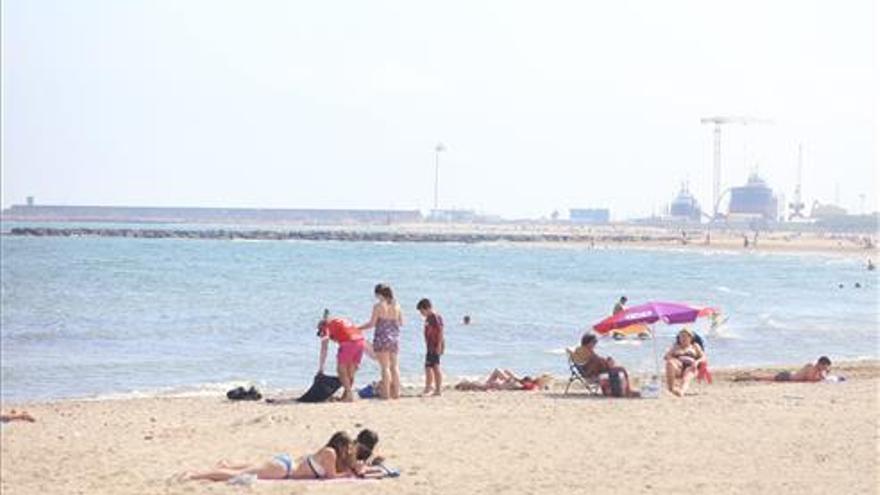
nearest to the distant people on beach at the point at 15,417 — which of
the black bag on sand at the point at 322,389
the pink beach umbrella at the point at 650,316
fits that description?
the black bag on sand at the point at 322,389

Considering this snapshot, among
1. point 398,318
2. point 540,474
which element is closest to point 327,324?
point 398,318

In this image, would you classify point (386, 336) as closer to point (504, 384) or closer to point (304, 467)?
point (504, 384)

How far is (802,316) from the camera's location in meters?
36.9

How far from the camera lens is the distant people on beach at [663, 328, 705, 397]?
15750 millimetres

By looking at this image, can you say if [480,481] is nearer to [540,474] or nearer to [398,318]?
[540,474]

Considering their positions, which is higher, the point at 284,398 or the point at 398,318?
the point at 398,318

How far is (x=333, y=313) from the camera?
37.8m

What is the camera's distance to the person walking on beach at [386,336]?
48.2ft

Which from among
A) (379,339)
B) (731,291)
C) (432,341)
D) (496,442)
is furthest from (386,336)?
(731,291)

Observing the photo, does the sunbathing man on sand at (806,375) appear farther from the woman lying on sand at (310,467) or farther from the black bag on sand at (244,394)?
the woman lying on sand at (310,467)

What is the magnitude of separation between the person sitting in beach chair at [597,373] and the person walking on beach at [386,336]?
2.23 metres

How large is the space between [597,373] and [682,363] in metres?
1.07

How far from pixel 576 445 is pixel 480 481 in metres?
1.85

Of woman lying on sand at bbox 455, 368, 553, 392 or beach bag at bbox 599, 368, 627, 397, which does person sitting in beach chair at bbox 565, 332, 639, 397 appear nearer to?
beach bag at bbox 599, 368, 627, 397
